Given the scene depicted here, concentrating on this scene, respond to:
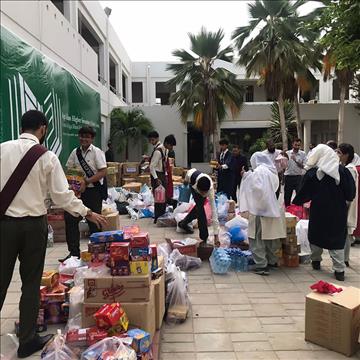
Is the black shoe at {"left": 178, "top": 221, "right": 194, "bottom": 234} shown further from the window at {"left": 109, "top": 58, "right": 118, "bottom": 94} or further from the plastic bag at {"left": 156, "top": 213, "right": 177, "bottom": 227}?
the window at {"left": 109, "top": 58, "right": 118, "bottom": 94}

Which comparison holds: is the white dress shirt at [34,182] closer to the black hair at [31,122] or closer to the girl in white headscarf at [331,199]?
the black hair at [31,122]

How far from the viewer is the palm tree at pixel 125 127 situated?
18.1 meters

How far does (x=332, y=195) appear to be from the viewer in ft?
15.2

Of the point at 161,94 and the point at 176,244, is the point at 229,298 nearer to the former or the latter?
the point at 176,244

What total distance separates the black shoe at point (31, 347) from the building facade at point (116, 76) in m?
5.20

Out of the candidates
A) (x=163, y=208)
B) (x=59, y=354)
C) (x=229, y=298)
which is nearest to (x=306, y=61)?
Answer: (x=163, y=208)

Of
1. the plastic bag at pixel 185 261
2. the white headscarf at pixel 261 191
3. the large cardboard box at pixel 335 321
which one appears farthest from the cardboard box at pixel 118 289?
the white headscarf at pixel 261 191

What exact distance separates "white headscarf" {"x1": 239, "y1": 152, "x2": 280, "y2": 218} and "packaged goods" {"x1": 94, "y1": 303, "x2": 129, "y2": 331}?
8.06 ft

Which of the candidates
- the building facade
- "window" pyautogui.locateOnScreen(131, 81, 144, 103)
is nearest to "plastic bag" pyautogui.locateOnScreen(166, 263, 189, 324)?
the building facade

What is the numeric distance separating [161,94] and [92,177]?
24.4 metres

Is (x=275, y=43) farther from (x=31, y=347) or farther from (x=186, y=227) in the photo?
(x=31, y=347)

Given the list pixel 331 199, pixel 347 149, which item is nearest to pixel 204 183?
pixel 331 199

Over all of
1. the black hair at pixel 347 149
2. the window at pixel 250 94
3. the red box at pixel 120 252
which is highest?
the window at pixel 250 94

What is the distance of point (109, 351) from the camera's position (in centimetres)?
264
